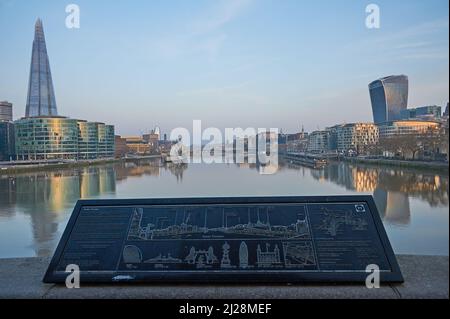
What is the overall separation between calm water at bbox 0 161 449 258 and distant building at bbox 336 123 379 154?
112cm

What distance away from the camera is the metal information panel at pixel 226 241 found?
7.46 feet

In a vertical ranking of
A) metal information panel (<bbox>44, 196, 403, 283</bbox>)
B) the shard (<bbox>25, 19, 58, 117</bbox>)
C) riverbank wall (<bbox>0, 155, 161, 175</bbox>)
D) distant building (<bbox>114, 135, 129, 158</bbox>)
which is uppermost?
the shard (<bbox>25, 19, 58, 117</bbox>)

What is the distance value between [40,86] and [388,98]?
2748 centimetres

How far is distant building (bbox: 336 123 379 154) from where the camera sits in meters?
17.7

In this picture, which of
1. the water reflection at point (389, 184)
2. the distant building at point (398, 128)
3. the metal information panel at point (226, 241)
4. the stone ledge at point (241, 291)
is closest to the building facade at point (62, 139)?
the water reflection at point (389, 184)

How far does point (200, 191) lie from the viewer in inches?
493

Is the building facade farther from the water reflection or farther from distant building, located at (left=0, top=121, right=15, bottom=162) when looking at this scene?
the water reflection

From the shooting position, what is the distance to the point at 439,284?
2.30 metres

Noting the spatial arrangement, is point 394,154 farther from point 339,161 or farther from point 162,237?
point 162,237

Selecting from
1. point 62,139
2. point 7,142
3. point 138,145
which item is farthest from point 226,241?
point 138,145

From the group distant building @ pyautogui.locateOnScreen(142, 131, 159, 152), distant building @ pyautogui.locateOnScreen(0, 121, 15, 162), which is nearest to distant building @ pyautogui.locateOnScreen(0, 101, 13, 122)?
distant building @ pyautogui.locateOnScreen(0, 121, 15, 162)

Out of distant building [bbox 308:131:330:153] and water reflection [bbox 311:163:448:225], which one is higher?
distant building [bbox 308:131:330:153]

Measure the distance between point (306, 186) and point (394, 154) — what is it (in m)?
5.25

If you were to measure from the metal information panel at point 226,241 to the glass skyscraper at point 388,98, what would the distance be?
47.7 ft
